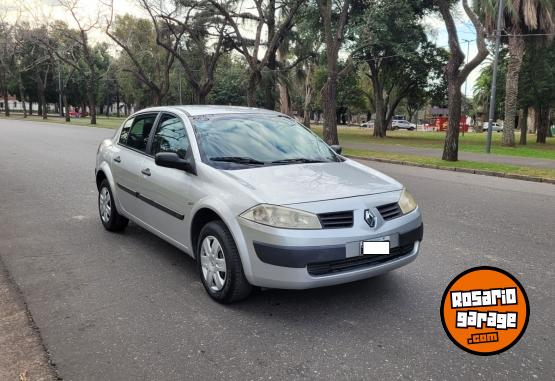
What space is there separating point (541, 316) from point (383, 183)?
157 cm

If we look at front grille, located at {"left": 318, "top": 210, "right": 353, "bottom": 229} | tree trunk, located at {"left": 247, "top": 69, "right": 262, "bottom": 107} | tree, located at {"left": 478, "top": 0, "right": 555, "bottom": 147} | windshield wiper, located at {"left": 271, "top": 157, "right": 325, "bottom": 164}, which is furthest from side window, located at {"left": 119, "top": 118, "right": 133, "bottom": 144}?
tree, located at {"left": 478, "top": 0, "right": 555, "bottom": 147}

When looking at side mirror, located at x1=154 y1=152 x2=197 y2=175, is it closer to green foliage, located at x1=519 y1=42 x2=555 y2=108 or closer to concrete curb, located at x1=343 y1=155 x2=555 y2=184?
concrete curb, located at x1=343 y1=155 x2=555 y2=184

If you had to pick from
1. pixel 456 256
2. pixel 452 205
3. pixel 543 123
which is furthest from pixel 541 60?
pixel 456 256

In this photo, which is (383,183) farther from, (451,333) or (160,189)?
(160,189)

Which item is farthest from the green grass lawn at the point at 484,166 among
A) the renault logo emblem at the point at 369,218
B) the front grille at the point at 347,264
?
the renault logo emblem at the point at 369,218

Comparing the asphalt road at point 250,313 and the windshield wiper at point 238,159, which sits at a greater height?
the windshield wiper at point 238,159

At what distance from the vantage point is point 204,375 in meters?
2.96

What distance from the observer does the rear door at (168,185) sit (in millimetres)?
4414

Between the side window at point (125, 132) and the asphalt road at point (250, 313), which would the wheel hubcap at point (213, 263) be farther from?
the side window at point (125, 132)

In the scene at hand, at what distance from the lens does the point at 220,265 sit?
3943 millimetres

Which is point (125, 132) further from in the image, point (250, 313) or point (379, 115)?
point (379, 115)

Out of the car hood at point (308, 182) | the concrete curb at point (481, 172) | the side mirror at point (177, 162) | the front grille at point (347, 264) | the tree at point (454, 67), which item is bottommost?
the concrete curb at point (481, 172)

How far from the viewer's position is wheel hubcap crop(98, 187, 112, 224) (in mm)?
6093

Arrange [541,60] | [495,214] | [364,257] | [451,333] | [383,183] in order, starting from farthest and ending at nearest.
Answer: [541,60]
[495,214]
[383,183]
[364,257]
[451,333]
